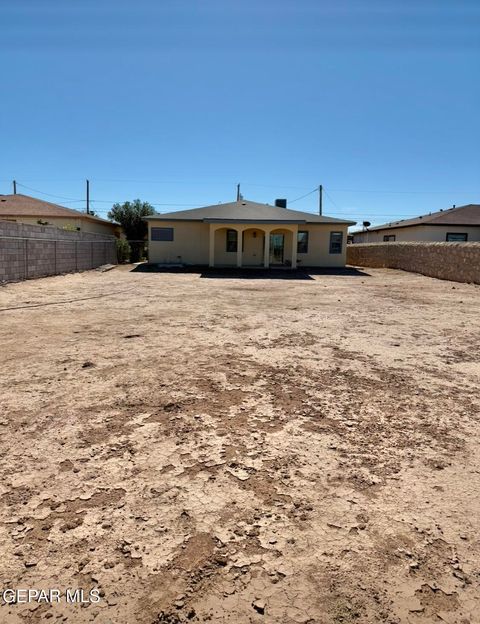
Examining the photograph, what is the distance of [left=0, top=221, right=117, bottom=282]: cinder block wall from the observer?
12.8 metres

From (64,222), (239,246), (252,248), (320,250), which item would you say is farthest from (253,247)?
(64,222)

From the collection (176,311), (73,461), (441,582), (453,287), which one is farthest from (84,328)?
(453,287)

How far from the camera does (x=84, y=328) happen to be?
23.1ft

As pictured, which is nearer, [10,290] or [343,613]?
[343,613]

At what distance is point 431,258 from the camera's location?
1936 centimetres

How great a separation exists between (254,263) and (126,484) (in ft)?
73.3

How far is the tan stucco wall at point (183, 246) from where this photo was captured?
77.0ft

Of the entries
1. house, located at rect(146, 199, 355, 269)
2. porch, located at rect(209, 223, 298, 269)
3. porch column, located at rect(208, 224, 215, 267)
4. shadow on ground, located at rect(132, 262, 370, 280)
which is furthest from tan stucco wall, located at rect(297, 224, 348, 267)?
porch column, located at rect(208, 224, 215, 267)

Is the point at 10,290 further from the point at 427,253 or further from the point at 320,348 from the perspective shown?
the point at 427,253

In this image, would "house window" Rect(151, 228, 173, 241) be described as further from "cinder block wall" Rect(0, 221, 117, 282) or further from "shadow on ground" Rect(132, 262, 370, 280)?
"cinder block wall" Rect(0, 221, 117, 282)

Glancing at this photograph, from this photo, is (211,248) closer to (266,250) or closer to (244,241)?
(244,241)

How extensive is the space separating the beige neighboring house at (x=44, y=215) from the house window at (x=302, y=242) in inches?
544

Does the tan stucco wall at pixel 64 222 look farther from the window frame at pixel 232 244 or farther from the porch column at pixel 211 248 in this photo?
the window frame at pixel 232 244

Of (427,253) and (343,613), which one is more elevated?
(427,253)
